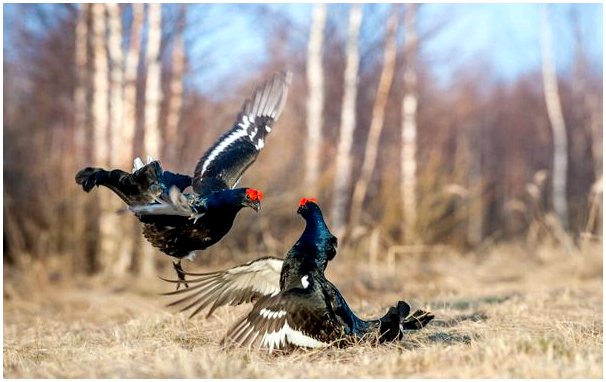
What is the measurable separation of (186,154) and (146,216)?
5.22m

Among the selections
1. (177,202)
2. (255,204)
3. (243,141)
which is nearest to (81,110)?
(243,141)

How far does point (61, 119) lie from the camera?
16.3 meters

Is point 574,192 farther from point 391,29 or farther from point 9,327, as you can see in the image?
point 9,327

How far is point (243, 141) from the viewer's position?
5488 millimetres

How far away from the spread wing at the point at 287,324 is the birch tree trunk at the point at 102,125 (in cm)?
513

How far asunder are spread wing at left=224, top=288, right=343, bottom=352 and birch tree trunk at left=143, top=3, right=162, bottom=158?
204 inches

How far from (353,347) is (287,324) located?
32 centimetres

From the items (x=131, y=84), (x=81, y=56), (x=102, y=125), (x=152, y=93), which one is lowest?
(x=102, y=125)

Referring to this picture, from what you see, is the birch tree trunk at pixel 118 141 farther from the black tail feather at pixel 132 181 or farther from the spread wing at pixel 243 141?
the black tail feather at pixel 132 181

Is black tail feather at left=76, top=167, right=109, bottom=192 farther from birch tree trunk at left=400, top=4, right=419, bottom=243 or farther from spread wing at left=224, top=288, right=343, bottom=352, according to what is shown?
birch tree trunk at left=400, top=4, right=419, bottom=243

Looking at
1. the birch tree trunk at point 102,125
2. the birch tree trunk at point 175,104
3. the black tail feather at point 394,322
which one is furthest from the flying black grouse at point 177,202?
the birch tree trunk at point 175,104

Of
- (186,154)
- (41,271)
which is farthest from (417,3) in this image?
(41,271)

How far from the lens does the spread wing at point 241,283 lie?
13.2 ft

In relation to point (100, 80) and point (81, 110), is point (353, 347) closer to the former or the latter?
point (100, 80)
